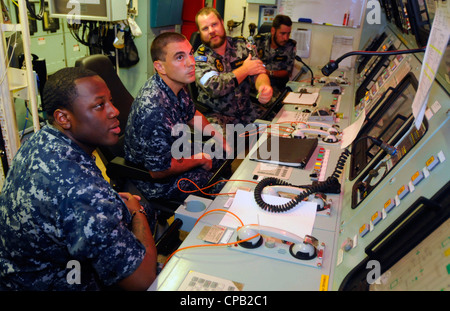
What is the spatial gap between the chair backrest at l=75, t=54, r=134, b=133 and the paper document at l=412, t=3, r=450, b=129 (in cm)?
164

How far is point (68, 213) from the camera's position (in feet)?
3.15

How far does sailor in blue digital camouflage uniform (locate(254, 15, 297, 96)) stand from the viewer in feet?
12.1

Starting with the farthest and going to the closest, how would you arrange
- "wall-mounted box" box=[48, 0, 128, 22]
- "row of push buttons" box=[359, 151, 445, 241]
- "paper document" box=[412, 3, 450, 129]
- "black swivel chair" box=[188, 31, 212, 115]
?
"wall-mounted box" box=[48, 0, 128, 22] → "black swivel chair" box=[188, 31, 212, 115] → "row of push buttons" box=[359, 151, 445, 241] → "paper document" box=[412, 3, 450, 129]

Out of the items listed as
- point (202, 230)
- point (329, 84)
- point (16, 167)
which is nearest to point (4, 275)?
point (16, 167)

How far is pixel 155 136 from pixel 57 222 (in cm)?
85

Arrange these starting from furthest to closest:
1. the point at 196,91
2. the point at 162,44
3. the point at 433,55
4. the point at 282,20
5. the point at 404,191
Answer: the point at 282,20 < the point at 196,91 < the point at 162,44 < the point at 404,191 < the point at 433,55

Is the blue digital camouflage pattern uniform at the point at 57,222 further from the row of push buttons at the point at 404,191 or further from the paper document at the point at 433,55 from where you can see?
the paper document at the point at 433,55

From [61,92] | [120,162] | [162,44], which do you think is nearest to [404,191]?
[61,92]

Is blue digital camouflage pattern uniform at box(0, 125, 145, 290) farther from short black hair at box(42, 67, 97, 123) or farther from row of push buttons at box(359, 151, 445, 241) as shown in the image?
row of push buttons at box(359, 151, 445, 241)

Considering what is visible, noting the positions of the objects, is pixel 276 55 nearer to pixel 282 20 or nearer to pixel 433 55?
pixel 282 20

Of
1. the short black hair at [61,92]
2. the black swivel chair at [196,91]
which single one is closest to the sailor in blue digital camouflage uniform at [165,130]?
the short black hair at [61,92]

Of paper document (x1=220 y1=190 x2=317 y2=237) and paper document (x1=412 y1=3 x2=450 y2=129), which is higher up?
paper document (x1=412 y1=3 x2=450 y2=129)

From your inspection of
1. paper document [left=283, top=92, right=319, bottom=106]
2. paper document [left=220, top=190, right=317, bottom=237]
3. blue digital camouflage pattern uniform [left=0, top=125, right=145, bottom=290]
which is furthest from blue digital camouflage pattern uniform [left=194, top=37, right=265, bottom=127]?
blue digital camouflage pattern uniform [left=0, top=125, right=145, bottom=290]
